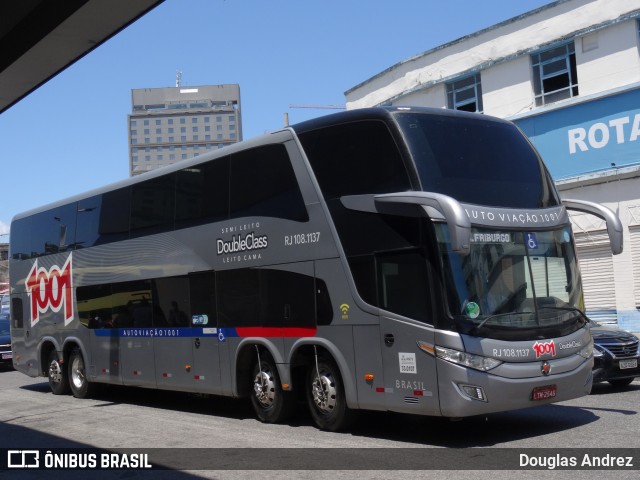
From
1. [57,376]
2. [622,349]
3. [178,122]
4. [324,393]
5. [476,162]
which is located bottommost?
[57,376]

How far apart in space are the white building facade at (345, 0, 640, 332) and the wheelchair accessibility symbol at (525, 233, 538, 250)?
1263 cm

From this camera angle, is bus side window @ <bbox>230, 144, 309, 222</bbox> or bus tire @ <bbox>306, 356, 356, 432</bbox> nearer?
bus tire @ <bbox>306, 356, 356, 432</bbox>

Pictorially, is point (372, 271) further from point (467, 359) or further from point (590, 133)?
point (590, 133)

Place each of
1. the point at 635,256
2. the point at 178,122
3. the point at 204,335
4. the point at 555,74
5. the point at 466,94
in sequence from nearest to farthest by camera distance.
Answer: the point at 204,335 → the point at 635,256 → the point at 555,74 → the point at 466,94 → the point at 178,122

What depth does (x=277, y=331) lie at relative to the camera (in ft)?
39.8

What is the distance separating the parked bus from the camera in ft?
31.7

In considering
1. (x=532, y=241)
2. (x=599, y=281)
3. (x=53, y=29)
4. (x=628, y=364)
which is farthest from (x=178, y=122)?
(x=53, y=29)

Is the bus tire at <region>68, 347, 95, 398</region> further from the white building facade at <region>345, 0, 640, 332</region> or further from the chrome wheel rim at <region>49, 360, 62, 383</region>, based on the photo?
the white building facade at <region>345, 0, 640, 332</region>

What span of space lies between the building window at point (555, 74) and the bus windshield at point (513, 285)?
14500mm

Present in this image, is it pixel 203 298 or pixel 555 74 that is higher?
pixel 555 74

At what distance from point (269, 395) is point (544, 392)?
171 inches

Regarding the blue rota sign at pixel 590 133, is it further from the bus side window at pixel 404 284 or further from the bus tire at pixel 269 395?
the bus side window at pixel 404 284

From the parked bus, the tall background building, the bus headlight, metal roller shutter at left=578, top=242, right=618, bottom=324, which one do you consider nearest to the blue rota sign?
metal roller shutter at left=578, top=242, right=618, bottom=324

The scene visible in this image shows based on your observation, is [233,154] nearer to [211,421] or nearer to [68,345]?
[211,421]
